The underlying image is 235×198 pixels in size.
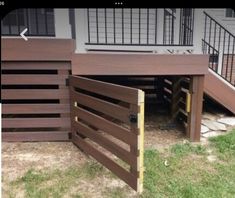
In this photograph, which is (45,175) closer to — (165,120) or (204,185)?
(204,185)

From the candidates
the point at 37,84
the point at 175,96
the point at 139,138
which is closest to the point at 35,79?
the point at 37,84

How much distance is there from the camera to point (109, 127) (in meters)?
2.75

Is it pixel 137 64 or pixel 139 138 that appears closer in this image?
pixel 139 138

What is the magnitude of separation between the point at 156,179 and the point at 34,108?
1867 millimetres

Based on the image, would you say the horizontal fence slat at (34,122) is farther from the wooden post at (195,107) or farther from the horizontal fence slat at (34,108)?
the wooden post at (195,107)

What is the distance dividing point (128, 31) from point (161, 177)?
338 cm

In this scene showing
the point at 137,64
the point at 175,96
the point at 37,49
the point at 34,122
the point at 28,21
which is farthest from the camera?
the point at 175,96

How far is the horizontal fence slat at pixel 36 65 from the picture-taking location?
11.4 feet

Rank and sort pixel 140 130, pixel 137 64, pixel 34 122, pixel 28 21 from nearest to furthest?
pixel 140 130 → pixel 137 64 → pixel 34 122 → pixel 28 21

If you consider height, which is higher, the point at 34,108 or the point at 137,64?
the point at 137,64

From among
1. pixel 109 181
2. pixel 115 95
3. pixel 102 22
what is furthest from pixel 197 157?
pixel 102 22

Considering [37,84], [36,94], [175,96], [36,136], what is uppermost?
[37,84]

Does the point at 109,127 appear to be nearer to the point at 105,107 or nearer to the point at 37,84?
the point at 105,107
